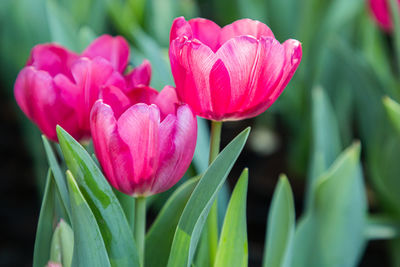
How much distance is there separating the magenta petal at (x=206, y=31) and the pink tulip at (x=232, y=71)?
40 mm

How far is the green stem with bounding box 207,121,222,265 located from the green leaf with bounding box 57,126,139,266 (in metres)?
0.09

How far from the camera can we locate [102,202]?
1.64ft

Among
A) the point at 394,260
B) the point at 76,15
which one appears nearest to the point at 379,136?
the point at 394,260

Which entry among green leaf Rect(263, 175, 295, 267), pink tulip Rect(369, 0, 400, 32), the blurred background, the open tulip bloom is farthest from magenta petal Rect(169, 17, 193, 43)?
pink tulip Rect(369, 0, 400, 32)

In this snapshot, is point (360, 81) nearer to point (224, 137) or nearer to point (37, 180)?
point (224, 137)

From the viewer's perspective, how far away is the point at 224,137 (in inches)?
60.2

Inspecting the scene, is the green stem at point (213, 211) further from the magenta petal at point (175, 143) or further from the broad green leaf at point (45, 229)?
the broad green leaf at point (45, 229)

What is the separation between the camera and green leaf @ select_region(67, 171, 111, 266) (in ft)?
1.52

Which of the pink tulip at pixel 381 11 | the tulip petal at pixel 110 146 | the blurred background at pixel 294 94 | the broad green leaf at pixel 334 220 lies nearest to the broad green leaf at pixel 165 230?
the tulip petal at pixel 110 146

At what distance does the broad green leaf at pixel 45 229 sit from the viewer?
547mm

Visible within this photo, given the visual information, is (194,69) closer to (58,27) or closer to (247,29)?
(247,29)

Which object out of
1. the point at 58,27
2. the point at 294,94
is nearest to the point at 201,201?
the point at 58,27

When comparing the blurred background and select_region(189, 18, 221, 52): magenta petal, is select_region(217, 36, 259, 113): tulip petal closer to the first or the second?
select_region(189, 18, 221, 52): magenta petal

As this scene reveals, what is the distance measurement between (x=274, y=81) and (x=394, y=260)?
69 cm
